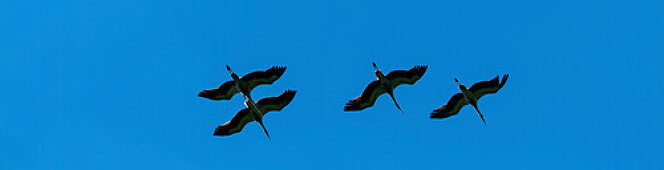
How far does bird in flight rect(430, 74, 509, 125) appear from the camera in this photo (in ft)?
180

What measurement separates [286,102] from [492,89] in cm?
1466

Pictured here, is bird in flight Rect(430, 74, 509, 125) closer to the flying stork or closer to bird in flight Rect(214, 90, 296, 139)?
bird in flight Rect(214, 90, 296, 139)

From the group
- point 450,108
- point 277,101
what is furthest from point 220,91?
point 450,108

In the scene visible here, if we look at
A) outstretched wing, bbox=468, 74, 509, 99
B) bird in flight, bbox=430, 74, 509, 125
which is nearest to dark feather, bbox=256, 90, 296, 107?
bird in flight, bbox=430, 74, 509, 125

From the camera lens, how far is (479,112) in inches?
2267

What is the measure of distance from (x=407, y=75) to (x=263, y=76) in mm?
10101

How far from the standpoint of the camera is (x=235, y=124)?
181 feet

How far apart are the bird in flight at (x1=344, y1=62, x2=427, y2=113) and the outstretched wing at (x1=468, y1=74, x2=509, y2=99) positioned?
3.97 m

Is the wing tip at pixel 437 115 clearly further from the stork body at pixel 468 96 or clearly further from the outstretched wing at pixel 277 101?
the outstretched wing at pixel 277 101

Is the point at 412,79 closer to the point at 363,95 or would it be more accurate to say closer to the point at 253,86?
the point at 363,95

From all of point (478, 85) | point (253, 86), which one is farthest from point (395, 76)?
point (253, 86)

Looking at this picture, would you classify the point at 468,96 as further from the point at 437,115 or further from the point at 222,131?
the point at 222,131

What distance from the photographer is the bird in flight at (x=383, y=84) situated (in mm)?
54156

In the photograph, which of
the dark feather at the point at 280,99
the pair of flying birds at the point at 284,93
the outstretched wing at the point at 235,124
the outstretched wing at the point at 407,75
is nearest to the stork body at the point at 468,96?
the pair of flying birds at the point at 284,93
